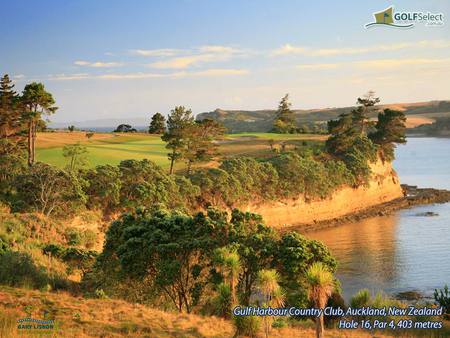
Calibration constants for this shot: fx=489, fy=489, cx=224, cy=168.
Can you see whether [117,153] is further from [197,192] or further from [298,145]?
[298,145]

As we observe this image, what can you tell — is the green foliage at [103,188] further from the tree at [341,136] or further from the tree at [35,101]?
the tree at [341,136]

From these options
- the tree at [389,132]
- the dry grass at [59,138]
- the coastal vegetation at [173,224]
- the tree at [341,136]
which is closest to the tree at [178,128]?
the coastal vegetation at [173,224]

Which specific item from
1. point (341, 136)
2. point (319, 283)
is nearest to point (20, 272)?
point (319, 283)

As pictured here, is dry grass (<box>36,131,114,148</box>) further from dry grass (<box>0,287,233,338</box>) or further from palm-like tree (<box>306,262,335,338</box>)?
palm-like tree (<box>306,262,335,338</box>)

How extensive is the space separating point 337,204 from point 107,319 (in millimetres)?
49353

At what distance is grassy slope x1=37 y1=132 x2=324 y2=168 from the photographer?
5575 cm

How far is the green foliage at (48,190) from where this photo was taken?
3494 cm

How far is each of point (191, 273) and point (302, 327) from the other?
5573mm

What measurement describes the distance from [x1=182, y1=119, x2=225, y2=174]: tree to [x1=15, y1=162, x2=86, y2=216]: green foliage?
15.7 meters

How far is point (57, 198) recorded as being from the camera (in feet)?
116

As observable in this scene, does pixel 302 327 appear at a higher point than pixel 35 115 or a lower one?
lower

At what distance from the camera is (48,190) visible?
35344mm

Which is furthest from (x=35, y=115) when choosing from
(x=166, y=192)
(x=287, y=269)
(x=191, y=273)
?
(x=287, y=269)

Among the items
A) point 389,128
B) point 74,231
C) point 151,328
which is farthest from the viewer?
point 389,128
